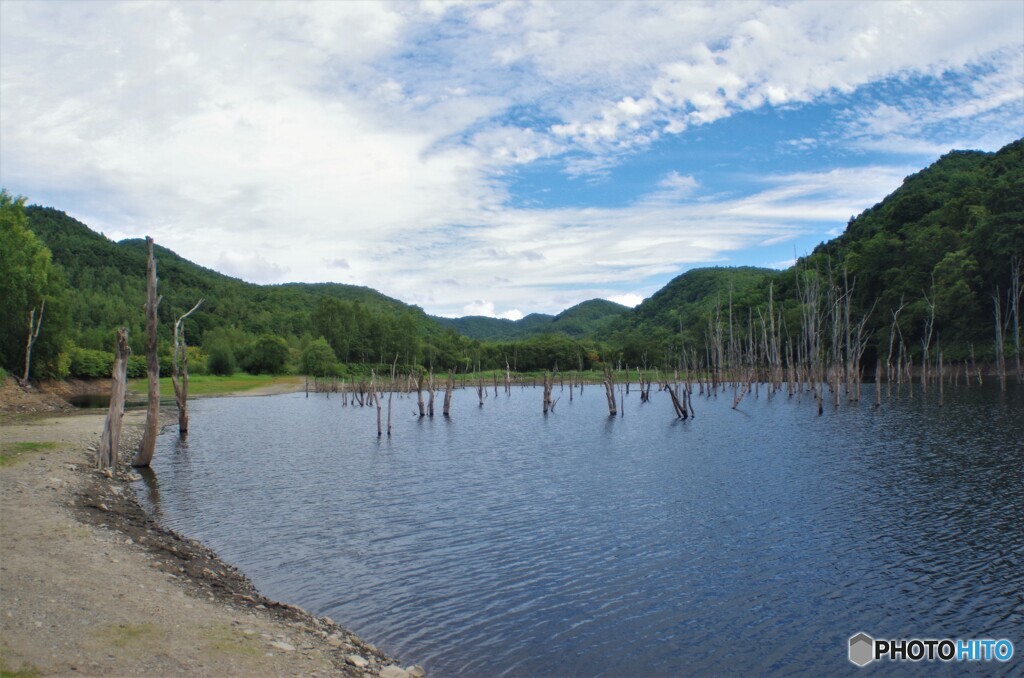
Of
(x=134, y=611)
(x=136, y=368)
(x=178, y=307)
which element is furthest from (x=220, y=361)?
(x=134, y=611)

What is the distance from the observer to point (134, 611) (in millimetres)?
8305

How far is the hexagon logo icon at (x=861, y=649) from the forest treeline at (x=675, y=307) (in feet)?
119

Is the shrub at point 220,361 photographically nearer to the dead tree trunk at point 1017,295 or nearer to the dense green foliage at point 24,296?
the dense green foliage at point 24,296

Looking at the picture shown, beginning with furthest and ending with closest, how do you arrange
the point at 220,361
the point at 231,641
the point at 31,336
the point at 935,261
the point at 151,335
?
1. the point at 220,361
2. the point at 935,261
3. the point at 31,336
4. the point at 151,335
5. the point at 231,641

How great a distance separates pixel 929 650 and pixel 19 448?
942 inches

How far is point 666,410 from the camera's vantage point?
53.1 meters

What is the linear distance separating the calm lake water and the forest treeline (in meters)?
21.9

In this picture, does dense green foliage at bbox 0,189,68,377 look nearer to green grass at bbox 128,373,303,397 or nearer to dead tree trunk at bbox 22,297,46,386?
dead tree trunk at bbox 22,297,46,386

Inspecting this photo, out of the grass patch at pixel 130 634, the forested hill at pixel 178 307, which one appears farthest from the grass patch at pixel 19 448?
the forested hill at pixel 178 307

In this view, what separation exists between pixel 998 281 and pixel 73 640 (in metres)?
73.9

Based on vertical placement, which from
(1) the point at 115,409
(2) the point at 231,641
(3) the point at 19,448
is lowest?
(2) the point at 231,641

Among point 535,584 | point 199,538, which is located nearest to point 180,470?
point 199,538

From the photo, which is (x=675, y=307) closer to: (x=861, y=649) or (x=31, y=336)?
(x=31, y=336)

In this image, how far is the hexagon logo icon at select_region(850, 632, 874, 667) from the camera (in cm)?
879
